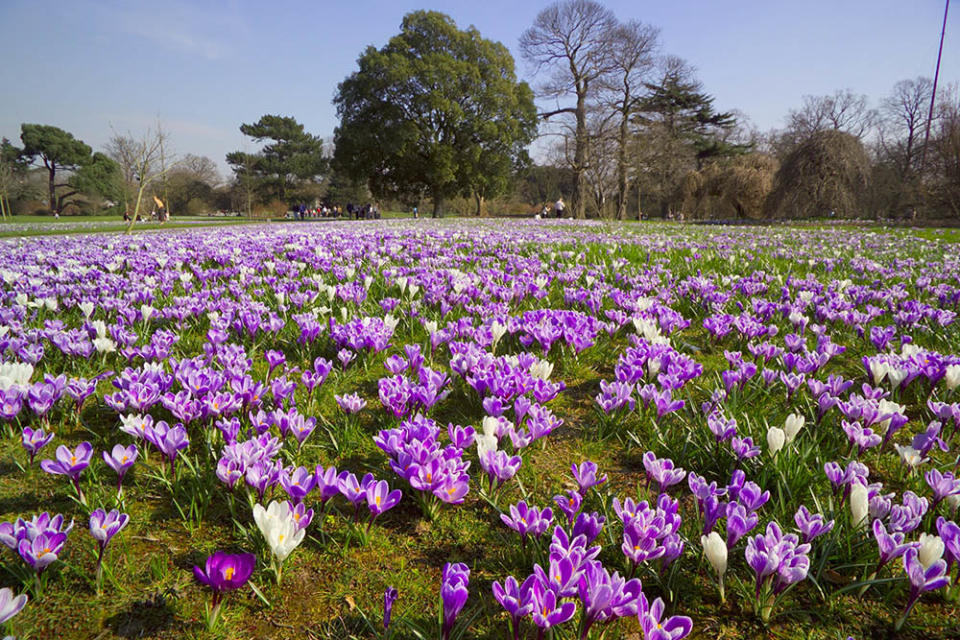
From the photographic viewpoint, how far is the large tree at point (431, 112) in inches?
1478

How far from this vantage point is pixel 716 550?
132 centimetres

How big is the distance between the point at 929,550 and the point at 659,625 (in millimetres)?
855

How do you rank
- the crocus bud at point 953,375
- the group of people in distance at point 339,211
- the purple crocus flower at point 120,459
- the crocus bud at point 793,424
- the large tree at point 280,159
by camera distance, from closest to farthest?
the purple crocus flower at point 120,459 → the crocus bud at point 793,424 → the crocus bud at point 953,375 → the group of people in distance at point 339,211 → the large tree at point 280,159

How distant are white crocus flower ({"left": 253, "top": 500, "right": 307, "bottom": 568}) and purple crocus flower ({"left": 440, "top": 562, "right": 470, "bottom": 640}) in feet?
1.53

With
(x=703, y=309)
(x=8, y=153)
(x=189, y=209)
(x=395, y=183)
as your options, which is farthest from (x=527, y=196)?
(x=703, y=309)

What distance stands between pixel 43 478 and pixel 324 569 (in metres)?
1.37

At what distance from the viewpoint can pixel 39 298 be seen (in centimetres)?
405

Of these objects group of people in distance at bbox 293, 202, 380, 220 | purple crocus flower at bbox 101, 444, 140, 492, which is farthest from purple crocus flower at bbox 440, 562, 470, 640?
group of people in distance at bbox 293, 202, 380, 220

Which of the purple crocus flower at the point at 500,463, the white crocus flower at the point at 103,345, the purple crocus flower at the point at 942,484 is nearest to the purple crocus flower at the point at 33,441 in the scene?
the white crocus flower at the point at 103,345

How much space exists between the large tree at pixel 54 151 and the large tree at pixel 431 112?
178ft

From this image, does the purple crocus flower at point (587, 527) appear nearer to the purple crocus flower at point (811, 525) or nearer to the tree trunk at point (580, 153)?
the purple crocus flower at point (811, 525)

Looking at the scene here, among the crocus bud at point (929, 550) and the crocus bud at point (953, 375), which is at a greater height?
the crocus bud at point (953, 375)

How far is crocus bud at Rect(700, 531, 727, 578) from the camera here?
1.32 meters

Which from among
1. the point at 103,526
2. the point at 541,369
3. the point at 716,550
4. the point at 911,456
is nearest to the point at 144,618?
the point at 103,526
